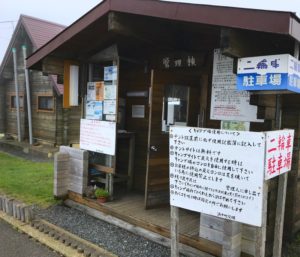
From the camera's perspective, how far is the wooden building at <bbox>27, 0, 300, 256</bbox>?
145 inches

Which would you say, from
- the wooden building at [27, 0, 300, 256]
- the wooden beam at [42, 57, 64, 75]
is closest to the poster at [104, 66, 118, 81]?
the wooden building at [27, 0, 300, 256]

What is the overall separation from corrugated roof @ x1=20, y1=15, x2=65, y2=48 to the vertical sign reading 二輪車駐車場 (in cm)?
1200

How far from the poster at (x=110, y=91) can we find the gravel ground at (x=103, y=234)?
6.61ft

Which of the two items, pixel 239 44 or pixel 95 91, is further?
pixel 95 91

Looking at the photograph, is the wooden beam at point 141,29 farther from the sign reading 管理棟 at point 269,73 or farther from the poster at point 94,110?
the sign reading 管理棟 at point 269,73

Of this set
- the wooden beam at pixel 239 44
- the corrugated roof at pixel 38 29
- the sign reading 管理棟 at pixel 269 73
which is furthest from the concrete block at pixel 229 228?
the corrugated roof at pixel 38 29

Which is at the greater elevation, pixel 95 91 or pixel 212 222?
pixel 95 91

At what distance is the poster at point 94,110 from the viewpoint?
583 cm

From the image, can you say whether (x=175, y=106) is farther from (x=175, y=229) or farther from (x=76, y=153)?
(x=175, y=229)

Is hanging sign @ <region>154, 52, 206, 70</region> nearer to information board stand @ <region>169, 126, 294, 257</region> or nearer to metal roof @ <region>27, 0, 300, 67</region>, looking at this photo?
metal roof @ <region>27, 0, 300, 67</region>

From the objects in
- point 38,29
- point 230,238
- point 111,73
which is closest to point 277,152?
point 230,238

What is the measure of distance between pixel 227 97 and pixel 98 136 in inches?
89.7

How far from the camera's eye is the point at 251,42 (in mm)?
3914

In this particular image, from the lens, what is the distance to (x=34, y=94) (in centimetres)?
1438
